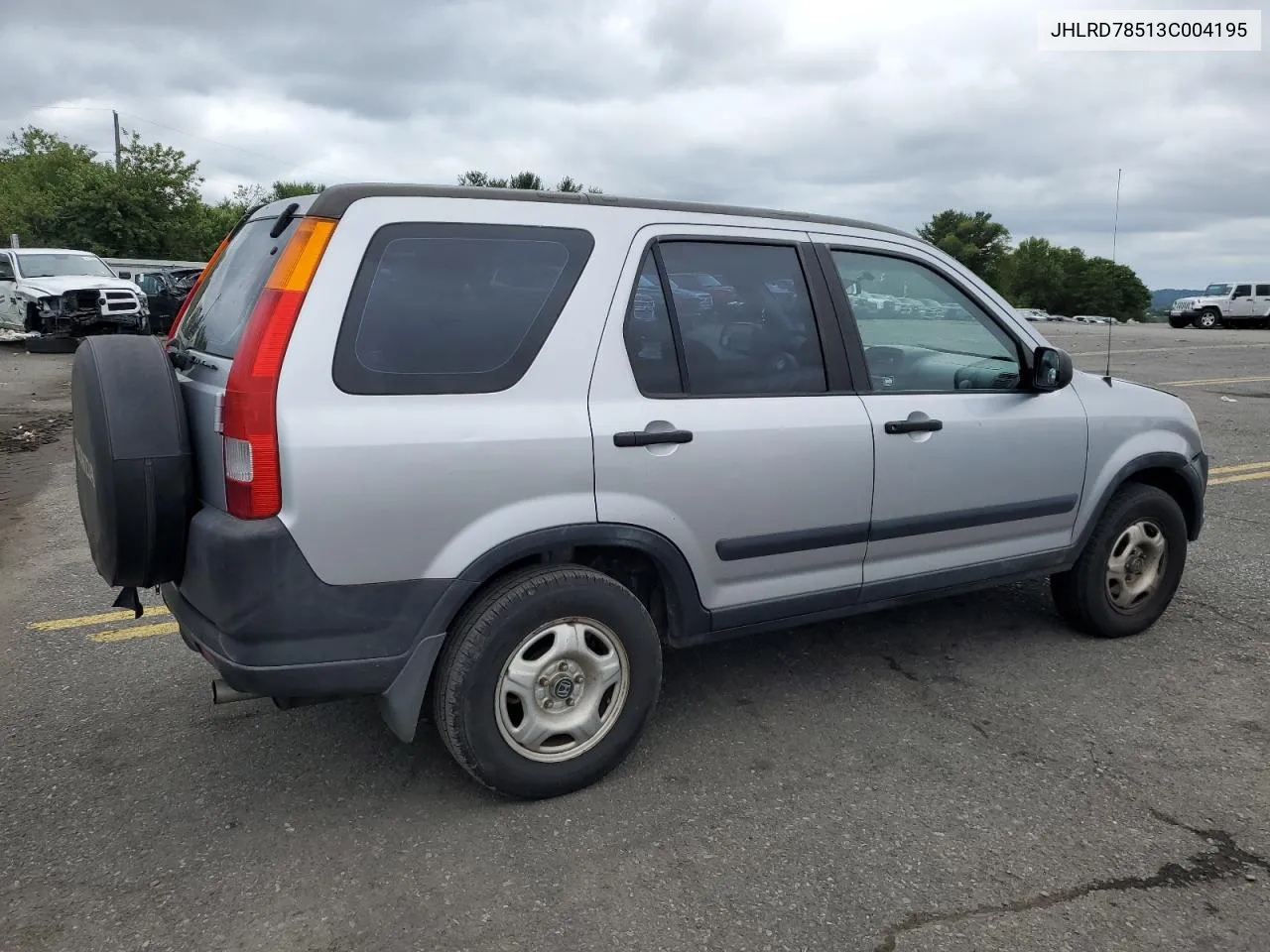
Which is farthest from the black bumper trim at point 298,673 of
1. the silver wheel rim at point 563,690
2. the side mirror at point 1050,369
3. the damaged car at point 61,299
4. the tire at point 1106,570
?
the damaged car at point 61,299

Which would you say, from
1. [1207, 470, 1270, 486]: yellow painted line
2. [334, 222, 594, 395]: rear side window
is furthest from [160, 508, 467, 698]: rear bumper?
[1207, 470, 1270, 486]: yellow painted line

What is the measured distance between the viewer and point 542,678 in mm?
2963

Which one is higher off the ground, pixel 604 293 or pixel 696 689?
pixel 604 293

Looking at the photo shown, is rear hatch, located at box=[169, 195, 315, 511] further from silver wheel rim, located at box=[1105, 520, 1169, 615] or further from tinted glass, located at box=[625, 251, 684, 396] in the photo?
silver wheel rim, located at box=[1105, 520, 1169, 615]

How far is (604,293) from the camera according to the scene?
3041mm

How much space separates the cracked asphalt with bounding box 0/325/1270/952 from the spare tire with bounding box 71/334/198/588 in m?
0.83

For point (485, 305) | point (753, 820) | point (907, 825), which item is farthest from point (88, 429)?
point (907, 825)

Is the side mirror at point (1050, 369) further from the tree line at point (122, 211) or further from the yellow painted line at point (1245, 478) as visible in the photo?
the tree line at point (122, 211)

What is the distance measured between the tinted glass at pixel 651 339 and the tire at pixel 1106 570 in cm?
222

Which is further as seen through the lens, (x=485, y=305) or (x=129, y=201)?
(x=129, y=201)

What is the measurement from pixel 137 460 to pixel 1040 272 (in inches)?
4140

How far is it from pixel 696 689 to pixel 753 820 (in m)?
0.96

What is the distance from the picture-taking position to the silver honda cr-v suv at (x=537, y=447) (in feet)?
8.60

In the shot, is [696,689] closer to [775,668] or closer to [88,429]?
[775,668]
